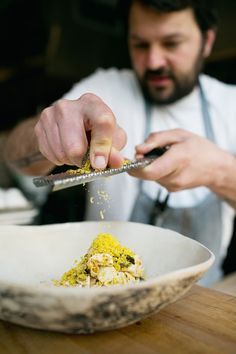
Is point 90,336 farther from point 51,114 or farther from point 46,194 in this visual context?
point 46,194

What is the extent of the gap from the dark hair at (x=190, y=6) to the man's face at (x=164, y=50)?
0.08 feet

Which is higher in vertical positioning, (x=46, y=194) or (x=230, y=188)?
(x=230, y=188)

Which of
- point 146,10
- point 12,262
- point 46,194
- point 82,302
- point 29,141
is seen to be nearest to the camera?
point 82,302

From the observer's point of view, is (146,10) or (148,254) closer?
(148,254)

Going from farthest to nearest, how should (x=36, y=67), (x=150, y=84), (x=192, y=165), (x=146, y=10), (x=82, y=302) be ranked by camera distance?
(x=36, y=67) < (x=150, y=84) < (x=146, y=10) < (x=192, y=165) < (x=82, y=302)

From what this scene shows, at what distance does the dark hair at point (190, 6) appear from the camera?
62.9 inches

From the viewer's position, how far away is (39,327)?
631mm

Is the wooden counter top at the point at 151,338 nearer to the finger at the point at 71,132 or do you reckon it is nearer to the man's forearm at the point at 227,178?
the finger at the point at 71,132

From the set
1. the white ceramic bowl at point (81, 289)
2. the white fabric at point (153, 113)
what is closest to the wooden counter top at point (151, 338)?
the white ceramic bowl at point (81, 289)

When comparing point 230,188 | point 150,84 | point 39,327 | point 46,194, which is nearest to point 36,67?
point 46,194

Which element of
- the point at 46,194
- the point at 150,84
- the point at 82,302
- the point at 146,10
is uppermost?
the point at 146,10

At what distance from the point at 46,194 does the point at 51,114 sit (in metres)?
1.59

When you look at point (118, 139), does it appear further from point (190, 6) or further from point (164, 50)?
point (190, 6)

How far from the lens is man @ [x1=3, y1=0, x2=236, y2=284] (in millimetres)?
1242
